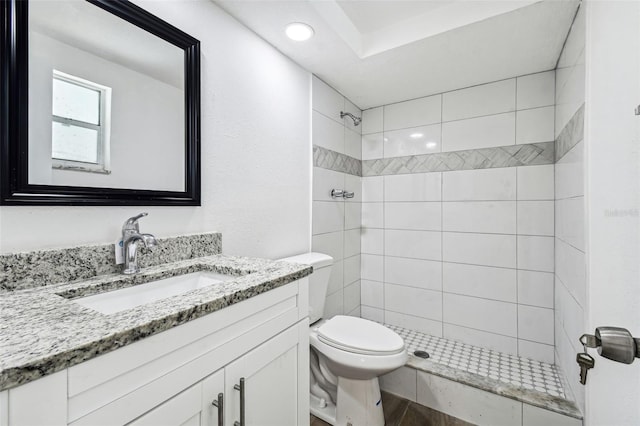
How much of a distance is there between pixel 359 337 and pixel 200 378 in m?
1.07

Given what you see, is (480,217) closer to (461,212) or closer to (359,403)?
(461,212)

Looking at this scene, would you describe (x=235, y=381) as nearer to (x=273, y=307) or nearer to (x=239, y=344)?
(x=239, y=344)

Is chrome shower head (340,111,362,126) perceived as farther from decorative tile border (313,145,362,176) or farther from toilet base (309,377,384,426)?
toilet base (309,377,384,426)

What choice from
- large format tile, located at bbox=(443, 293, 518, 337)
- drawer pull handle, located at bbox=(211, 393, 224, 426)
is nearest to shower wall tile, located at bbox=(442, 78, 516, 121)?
large format tile, located at bbox=(443, 293, 518, 337)

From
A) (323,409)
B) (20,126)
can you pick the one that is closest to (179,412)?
(20,126)

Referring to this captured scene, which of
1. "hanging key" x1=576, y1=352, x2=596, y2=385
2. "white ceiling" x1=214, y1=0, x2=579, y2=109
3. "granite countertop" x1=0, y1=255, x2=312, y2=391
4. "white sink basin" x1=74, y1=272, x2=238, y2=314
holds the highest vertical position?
"white ceiling" x1=214, y1=0, x2=579, y2=109

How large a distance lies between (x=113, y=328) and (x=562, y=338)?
2.17m

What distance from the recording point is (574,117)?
1403mm

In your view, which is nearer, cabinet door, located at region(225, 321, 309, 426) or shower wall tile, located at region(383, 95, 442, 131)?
cabinet door, located at region(225, 321, 309, 426)

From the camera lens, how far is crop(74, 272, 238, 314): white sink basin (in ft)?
2.77

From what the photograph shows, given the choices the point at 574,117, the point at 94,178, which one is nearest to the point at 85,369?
the point at 94,178

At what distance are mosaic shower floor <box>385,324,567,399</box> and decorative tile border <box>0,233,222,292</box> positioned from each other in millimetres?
1731

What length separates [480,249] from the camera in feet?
7.04

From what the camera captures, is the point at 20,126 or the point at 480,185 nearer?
the point at 20,126
